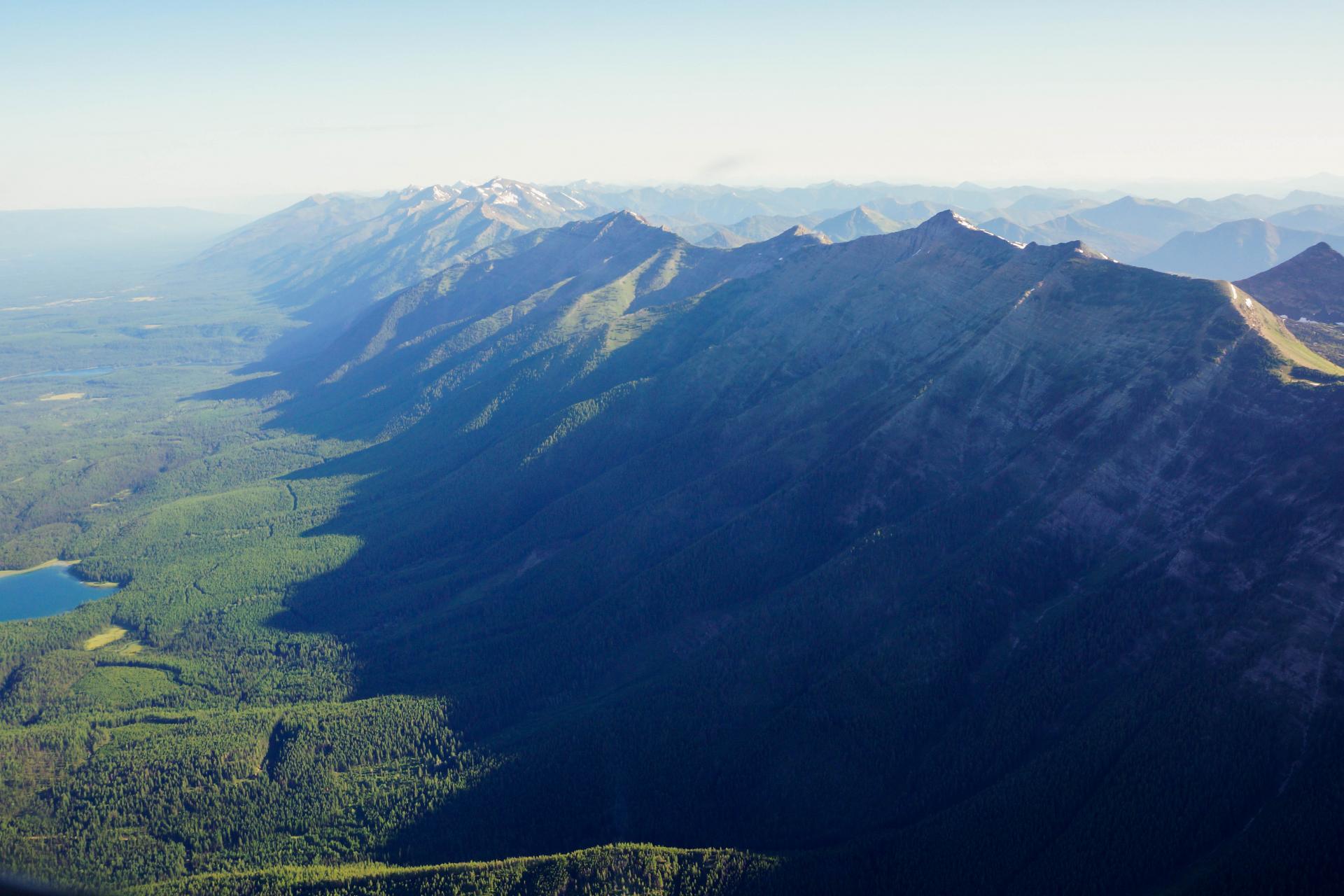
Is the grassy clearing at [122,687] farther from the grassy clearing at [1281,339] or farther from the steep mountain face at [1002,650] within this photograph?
the grassy clearing at [1281,339]

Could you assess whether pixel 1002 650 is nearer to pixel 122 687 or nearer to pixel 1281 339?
pixel 1281 339

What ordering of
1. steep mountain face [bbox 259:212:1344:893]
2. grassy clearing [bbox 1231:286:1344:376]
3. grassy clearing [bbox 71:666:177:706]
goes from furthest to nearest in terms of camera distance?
grassy clearing [bbox 71:666:177:706] < grassy clearing [bbox 1231:286:1344:376] < steep mountain face [bbox 259:212:1344:893]

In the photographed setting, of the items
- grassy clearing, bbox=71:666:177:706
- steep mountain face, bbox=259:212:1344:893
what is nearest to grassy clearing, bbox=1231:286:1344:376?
steep mountain face, bbox=259:212:1344:893

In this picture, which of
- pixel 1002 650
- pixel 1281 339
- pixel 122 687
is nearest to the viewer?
pixel 1002 650

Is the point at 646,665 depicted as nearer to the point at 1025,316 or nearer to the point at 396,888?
the point at 396,888

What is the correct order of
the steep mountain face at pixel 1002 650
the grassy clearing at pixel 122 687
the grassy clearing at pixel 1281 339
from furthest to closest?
the grassy clearing at pixel 122 687, the grassy clearing at pixel 1281 339, the steep mountain face at pixel 1002 650

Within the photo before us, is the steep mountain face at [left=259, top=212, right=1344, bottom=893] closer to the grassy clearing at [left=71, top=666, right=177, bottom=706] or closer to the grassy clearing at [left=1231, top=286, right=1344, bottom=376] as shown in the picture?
the grassy clearing at [left=1231, top=286, right=1344, bottom=376]

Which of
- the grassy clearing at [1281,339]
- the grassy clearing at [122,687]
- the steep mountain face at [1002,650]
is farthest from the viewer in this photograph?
the grassy clearing at [122,687]

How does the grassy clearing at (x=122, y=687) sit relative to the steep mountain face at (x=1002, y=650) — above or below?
below

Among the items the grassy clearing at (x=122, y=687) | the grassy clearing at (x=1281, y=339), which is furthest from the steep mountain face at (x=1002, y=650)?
the grassy clearing at (x=122, y=687)

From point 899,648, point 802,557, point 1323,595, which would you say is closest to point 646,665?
point 802,557

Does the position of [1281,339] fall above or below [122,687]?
above

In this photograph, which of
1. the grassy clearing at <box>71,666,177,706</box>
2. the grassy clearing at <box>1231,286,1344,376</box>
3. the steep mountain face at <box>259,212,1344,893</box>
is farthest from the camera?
the grassy clearing at <box>71,666,177,706</box>

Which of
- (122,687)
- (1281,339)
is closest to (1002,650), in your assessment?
(1281,339)
